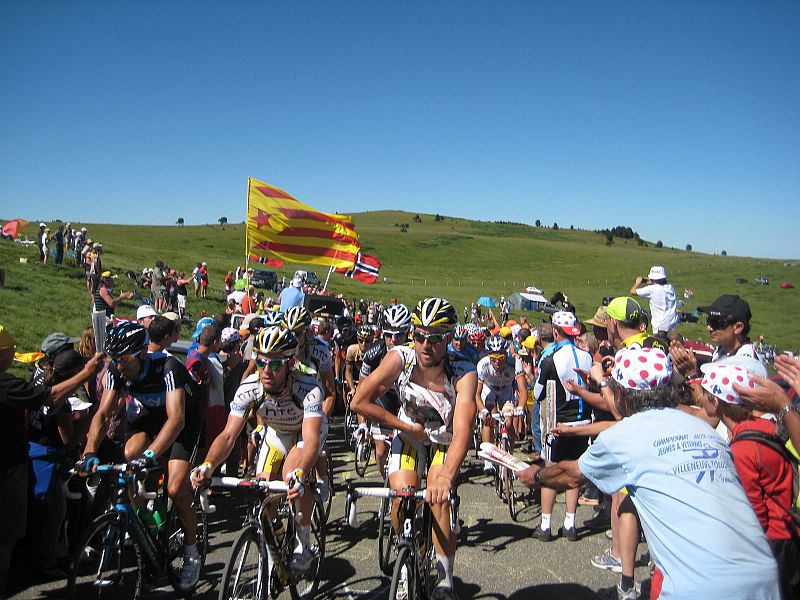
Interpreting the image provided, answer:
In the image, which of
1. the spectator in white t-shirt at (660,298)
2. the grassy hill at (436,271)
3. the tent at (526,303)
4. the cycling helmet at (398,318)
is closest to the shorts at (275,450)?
the cycling helmet at (398,318)

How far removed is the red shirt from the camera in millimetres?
3121

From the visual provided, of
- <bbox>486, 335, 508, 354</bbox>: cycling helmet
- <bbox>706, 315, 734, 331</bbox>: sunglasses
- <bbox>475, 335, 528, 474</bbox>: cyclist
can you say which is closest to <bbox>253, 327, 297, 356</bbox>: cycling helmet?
<bbox>706, 315, 734, 331</bbox>: sunglasses

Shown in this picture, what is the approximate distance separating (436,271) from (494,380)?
80970 mm

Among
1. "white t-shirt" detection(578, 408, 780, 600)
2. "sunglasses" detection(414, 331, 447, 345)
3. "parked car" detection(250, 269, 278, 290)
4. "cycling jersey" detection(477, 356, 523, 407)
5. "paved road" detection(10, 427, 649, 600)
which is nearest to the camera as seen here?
"white t-shirt" detection(578, 408, 780, 600)

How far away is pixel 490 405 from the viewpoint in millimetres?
8914

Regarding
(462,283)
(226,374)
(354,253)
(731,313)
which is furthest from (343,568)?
(462,283)

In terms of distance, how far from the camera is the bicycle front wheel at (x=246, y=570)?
367 centimetres

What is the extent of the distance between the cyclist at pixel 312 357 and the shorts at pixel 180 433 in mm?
1112

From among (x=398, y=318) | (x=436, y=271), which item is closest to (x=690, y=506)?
(x=398, y=318)

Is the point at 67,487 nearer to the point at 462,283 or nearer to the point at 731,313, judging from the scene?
the point at 731,313

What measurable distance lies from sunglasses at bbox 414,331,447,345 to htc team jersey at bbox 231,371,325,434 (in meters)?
0.97

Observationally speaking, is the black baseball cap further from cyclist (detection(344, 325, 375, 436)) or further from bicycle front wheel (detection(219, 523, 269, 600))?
cyclist (detection(344, 325, 375, 436))

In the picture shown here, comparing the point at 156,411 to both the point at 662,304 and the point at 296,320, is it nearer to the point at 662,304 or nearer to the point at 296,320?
the point at 296,320

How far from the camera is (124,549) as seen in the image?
4.52m
